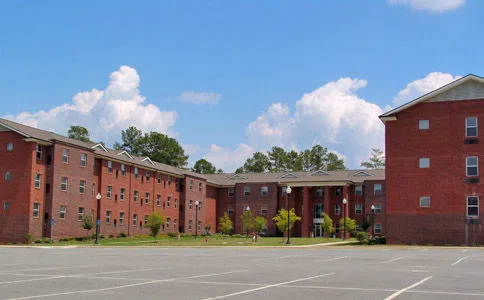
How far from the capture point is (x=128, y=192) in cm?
7131

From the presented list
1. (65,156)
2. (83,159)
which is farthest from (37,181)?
(83,159)

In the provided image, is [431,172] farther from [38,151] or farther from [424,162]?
[38,151]

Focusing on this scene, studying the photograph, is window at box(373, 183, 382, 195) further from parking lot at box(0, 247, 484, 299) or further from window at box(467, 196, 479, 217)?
parking lot at box(0, 247, 484, 299)

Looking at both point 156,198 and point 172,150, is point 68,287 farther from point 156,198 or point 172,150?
point 172,150

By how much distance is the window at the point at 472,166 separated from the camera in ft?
156

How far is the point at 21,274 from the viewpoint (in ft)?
54.8

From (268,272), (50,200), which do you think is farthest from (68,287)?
(50,200)

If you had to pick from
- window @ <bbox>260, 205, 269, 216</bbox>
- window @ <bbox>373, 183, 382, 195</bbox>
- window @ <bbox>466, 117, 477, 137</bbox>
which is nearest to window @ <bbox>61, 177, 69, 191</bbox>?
window @ <bbox>260, 205, 269, 216</bbox>

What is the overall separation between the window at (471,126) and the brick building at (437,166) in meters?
0.08

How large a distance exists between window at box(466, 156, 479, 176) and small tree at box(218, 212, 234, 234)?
42341 millimetres

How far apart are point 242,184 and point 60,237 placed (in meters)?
38.7

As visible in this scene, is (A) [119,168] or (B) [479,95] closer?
(B) [479,95]

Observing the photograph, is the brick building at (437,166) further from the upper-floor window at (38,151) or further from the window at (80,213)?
the upper-floor window at (38,151)

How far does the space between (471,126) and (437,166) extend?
418 centimetres
